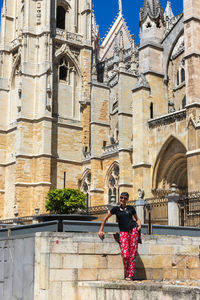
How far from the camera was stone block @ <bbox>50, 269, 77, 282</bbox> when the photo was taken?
749cm

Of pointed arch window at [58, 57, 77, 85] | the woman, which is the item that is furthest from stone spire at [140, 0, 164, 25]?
the woman

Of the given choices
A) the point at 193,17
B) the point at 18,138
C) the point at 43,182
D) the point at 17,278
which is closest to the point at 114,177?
the point at 43,182

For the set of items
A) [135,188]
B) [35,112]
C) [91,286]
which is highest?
[35,112]

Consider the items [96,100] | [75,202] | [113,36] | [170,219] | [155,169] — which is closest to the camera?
[170,219]

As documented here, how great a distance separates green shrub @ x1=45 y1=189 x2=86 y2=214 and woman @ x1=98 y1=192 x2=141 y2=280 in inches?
712

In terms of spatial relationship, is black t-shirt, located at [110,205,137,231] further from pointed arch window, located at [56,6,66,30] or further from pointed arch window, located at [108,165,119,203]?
pointed arch window, located at [56,6,66,30]

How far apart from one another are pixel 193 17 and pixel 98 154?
11.2 metres

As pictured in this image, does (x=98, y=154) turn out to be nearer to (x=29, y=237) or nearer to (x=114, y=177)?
(x=114, y=177)

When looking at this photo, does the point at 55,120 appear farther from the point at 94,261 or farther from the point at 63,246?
the point at 63,246

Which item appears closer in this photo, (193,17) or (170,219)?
(170,219)

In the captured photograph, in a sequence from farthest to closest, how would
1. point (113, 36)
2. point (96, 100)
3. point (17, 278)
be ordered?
1. point (113, 36)
2. point (96, 100)
3. point (17, 278)

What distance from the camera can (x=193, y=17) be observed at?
2177 cm

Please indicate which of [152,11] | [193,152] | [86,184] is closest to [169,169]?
[193,152]

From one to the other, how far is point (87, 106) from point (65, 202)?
9.12 m
